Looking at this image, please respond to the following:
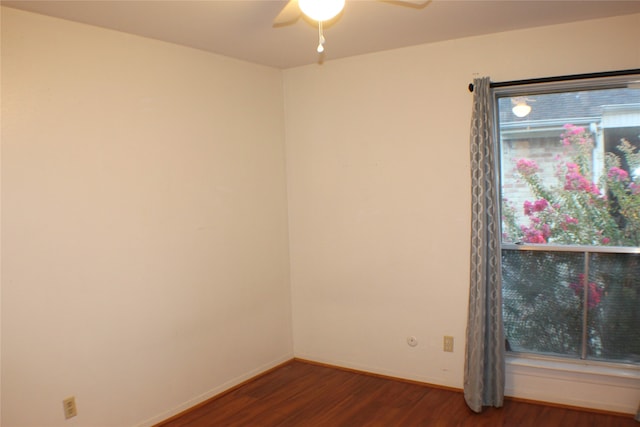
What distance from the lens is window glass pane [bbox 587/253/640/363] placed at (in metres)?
3.03

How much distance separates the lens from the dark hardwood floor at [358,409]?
9.96 feet

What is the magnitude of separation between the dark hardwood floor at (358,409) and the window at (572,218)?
449 millimetres

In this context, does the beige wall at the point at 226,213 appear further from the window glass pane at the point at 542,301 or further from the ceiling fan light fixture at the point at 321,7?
the ceiling fan light fixture at the point at 321,7

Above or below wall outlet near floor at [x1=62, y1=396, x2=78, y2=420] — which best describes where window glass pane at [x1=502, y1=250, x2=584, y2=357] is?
above

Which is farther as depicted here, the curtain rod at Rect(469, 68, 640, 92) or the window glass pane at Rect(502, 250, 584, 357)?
the window glass pane at Rect(502, 250, 584, 357)

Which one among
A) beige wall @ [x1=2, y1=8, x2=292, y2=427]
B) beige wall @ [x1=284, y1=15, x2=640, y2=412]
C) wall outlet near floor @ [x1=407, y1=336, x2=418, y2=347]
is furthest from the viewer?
wall outlet near floor @ [x1=407, y1=336, x2=418, y2=347]

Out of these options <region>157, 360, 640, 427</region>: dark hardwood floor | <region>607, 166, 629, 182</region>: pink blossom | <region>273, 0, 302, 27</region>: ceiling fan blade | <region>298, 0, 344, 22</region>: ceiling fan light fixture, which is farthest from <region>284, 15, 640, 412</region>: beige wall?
<region>298, 0, 344, 22</region>: ceiling fan light fixture

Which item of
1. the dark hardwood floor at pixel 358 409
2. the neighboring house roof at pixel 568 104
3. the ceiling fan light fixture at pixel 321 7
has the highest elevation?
the ceiling fan light fixture at pixel 321 7

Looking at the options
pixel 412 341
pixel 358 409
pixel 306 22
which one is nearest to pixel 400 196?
pixel 412 341

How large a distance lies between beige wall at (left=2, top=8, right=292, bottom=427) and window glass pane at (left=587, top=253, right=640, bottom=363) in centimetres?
249

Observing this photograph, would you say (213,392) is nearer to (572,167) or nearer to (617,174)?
(572,167)

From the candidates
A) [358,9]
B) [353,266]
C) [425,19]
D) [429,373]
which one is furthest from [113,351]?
[425,19]

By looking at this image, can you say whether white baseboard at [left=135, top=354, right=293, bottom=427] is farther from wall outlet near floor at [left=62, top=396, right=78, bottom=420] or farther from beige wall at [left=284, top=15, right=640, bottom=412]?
wall outlet near floor at [left=62, top=396, right=78, bottom=420]

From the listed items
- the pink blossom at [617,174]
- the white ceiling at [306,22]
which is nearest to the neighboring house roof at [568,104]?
the pink blossom at [617,174]
